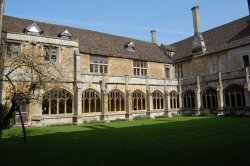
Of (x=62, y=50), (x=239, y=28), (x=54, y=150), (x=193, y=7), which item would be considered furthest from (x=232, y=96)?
(x=54, y=150)

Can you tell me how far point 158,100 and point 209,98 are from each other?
5.70m

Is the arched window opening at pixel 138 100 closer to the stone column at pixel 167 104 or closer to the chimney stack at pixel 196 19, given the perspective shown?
the stone column at pixel 167 104

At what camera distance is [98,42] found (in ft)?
81.4

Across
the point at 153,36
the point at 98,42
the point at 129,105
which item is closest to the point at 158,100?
the point at 129,105

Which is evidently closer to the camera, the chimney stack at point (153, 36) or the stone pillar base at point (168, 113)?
the stone pillar base at point (168, 113)

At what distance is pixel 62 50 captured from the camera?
20.0 meters

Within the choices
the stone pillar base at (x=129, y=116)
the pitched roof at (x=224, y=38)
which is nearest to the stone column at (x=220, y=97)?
the pitched roof at (x=224, y=38)

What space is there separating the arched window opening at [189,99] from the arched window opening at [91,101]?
37.6ft

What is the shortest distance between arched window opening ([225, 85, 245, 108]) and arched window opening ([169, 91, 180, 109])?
20.6 ft

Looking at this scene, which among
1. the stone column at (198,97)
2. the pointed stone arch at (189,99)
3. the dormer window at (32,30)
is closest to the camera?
the dormer window at (32,30)

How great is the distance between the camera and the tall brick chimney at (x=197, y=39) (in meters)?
27.1

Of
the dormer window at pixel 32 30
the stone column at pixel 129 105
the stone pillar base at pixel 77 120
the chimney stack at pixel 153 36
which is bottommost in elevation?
the stone pillar base at pixel 77 120

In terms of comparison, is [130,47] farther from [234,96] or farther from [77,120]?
[234,96]

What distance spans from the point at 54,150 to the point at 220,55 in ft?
73.2
